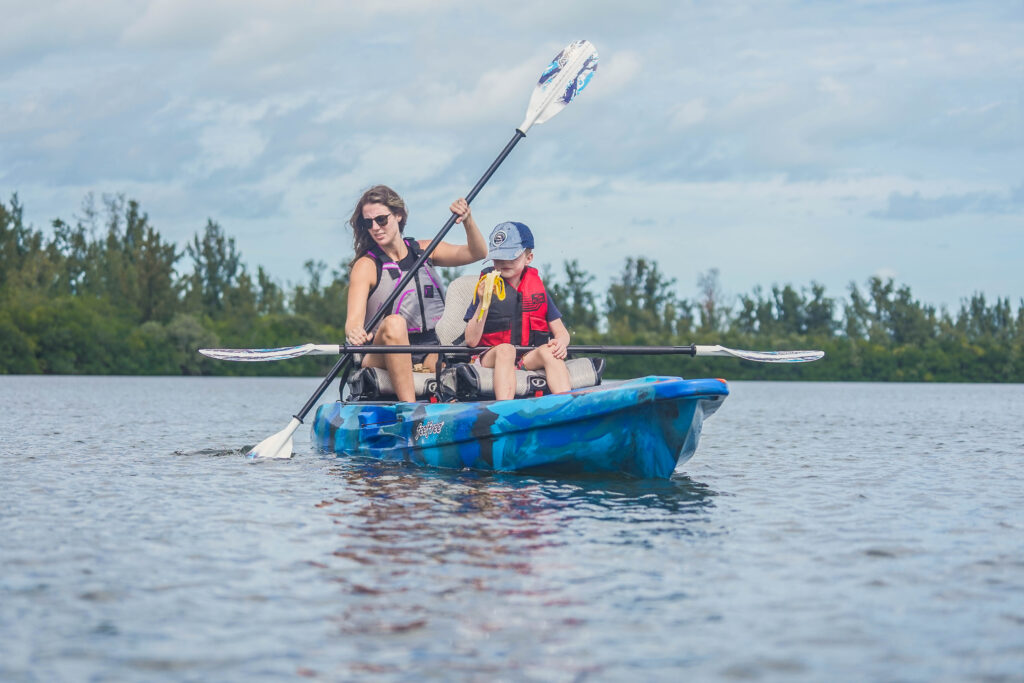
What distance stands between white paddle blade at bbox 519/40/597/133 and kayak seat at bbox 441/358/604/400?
2.63 metres

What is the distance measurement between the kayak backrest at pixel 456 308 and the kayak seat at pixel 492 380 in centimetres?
29

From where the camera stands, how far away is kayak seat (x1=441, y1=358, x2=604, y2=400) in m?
8.20

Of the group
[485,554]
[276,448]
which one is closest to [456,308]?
[276,448]

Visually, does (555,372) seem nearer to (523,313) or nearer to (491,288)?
(523,313)

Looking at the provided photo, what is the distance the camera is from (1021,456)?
11039 mm

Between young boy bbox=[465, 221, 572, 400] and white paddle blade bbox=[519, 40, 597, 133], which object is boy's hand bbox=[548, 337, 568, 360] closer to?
young boy bbox=[465, 221, 572, 400]

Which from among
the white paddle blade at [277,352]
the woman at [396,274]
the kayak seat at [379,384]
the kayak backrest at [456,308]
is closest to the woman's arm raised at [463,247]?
the woman at [396,274]

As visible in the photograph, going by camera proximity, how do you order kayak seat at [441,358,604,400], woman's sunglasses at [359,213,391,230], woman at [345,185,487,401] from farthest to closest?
woman's sunglasses at [359,213,391,230] < woman at [345,185,487,401] < kayak seat at [441,358,604,400]

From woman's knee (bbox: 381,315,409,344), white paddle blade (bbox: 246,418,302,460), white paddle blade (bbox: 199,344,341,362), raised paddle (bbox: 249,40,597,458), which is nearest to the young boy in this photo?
woman's knee (bbox: 381,315,409,344)

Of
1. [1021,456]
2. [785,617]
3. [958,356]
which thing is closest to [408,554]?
[785,617]

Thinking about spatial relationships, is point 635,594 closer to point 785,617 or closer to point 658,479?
point 785,617

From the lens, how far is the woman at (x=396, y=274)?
8.82 m

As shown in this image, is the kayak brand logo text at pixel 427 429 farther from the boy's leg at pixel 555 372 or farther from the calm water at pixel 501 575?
the boy's leg at pixel 555 372

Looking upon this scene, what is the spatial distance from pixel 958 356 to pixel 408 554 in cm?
5671
